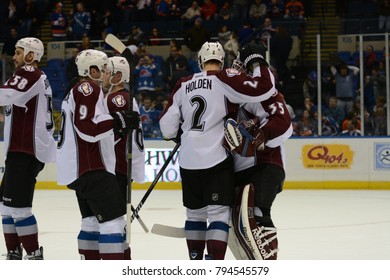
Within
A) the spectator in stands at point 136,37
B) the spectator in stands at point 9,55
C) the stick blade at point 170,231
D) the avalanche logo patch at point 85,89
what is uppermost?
the avalanche logo patch at point 85,89

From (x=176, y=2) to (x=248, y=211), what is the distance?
458 inches

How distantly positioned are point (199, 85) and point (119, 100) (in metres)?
0.61

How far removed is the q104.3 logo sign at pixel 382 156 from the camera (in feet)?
38.4

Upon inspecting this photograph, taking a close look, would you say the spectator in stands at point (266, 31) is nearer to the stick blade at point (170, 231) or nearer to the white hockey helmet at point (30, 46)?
the white hockey helmet at point (30, 46)

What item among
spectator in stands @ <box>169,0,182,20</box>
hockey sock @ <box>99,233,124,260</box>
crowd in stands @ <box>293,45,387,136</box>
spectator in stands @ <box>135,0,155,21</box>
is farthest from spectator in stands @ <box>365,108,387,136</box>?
hockey sock @ <box>99,233,124,260</box>

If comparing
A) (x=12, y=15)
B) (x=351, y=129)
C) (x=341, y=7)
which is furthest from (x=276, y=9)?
(x=12, y=15)

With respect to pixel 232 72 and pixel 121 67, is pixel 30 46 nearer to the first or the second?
pixel 121 67

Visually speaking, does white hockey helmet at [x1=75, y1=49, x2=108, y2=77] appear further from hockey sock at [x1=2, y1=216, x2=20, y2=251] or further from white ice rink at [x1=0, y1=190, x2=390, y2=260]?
white ice rink at [x1=0, y1=190, x2=390, y2=260]

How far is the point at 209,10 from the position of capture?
15.8 m

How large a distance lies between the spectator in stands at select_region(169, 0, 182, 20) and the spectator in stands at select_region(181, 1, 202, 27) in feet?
1.00

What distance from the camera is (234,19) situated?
15320 millimetres

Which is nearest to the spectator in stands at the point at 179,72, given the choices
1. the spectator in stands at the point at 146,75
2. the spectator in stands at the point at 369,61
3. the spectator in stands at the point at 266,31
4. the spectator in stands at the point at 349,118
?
the spectator in stands at the point at 146,75

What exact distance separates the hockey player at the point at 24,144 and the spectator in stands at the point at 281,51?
753cm
